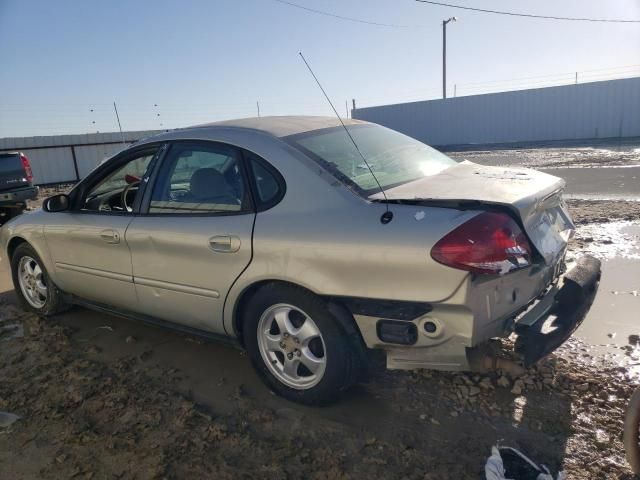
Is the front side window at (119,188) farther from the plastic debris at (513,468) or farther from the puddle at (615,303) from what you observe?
the puddle at (615,303)

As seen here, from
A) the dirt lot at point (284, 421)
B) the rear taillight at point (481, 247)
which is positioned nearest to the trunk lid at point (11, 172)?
the dirt lot at point (284, 421)

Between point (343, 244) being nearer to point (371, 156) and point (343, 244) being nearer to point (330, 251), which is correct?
point (330, 251)

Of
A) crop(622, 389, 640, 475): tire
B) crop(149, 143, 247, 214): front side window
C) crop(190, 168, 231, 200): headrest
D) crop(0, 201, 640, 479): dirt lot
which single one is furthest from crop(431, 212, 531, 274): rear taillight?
crop(190, 168, 231, 200): headrest

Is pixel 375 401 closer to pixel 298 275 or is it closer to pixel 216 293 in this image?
pixel 298 275

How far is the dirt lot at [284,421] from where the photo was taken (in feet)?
8.02

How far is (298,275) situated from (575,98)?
28503 mm

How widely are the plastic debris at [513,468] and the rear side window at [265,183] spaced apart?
1695mm

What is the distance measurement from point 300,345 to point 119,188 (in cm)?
246

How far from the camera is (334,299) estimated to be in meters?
2.65

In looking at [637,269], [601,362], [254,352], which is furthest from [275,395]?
[637,269]

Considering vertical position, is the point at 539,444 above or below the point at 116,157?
below

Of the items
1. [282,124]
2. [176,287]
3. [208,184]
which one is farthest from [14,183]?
[282,124]

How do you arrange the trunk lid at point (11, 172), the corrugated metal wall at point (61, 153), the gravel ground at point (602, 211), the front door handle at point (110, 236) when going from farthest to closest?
the corrugated metal wall at point (61, 153) → the trunk lid at point (11, 172) → the gravel ground at point (602, 211) → the front door handle at point (110, 236)

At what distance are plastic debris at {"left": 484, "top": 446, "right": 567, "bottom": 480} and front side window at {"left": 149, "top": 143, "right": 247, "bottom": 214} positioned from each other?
185 centimetres
